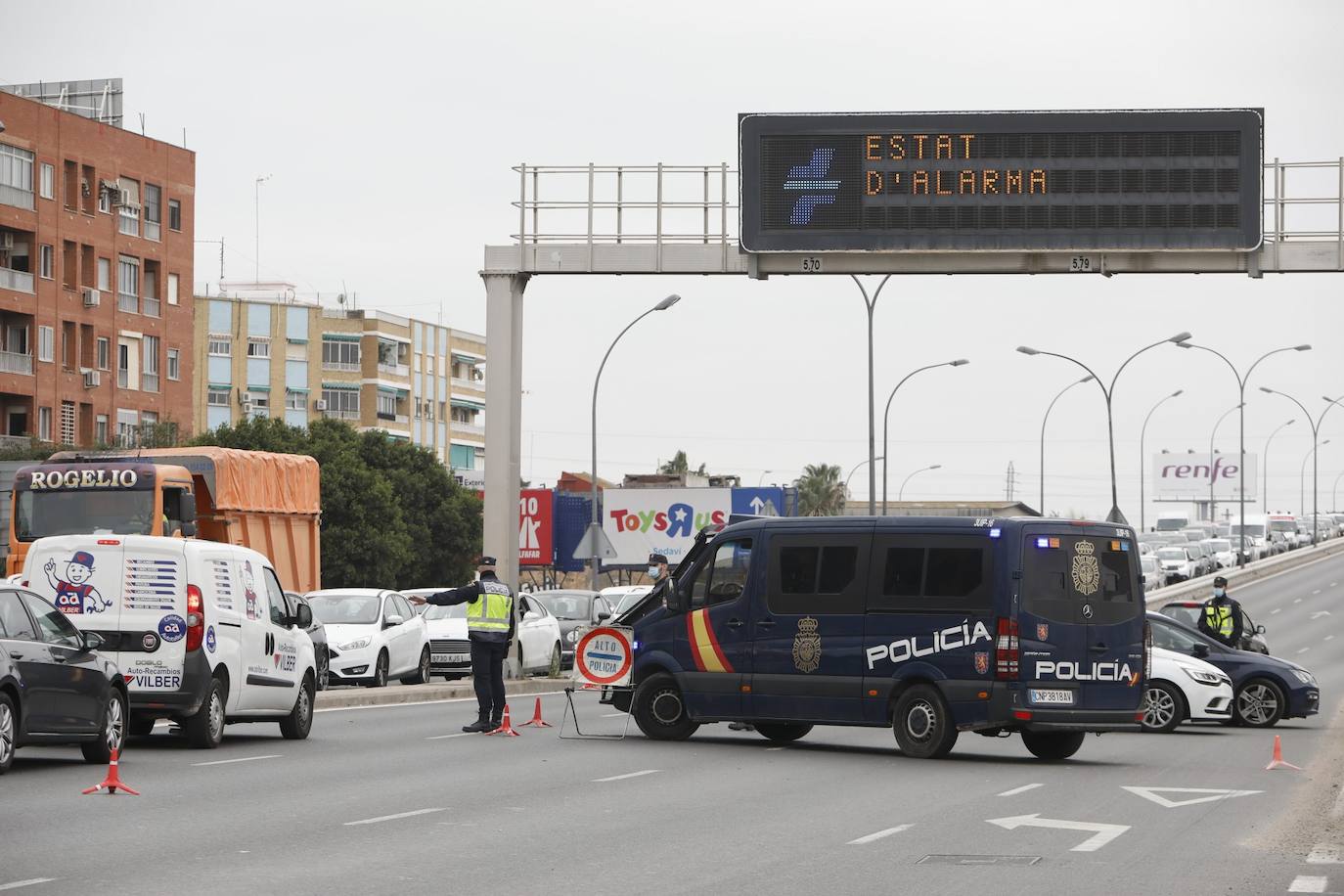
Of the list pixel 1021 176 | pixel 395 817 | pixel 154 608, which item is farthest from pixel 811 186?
pixel 395 817

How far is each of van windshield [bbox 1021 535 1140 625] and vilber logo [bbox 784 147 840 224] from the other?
1102cm

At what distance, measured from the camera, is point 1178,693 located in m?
24.8

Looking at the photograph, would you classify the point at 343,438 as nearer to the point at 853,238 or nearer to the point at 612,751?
the point at 853,238

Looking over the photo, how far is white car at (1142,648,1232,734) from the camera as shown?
2473 cm

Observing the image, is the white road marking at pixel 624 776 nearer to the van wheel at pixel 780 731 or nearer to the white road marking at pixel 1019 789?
the white road marking at pixel 1019 789

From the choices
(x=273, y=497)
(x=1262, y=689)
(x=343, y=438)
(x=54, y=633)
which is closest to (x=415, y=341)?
(x=343, y=438)

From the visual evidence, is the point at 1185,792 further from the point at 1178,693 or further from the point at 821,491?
the point at 821,491

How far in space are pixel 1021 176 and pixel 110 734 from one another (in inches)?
666

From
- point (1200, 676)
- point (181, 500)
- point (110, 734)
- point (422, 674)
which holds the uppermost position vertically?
point (181, 500)

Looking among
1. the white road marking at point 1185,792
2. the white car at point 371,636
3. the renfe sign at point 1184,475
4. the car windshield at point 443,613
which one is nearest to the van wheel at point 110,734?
the white road marking at point 1185,792

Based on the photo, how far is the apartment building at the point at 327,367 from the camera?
107 m

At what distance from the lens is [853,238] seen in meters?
29.5

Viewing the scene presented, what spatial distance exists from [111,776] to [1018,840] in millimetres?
6310

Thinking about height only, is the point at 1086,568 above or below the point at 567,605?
above
